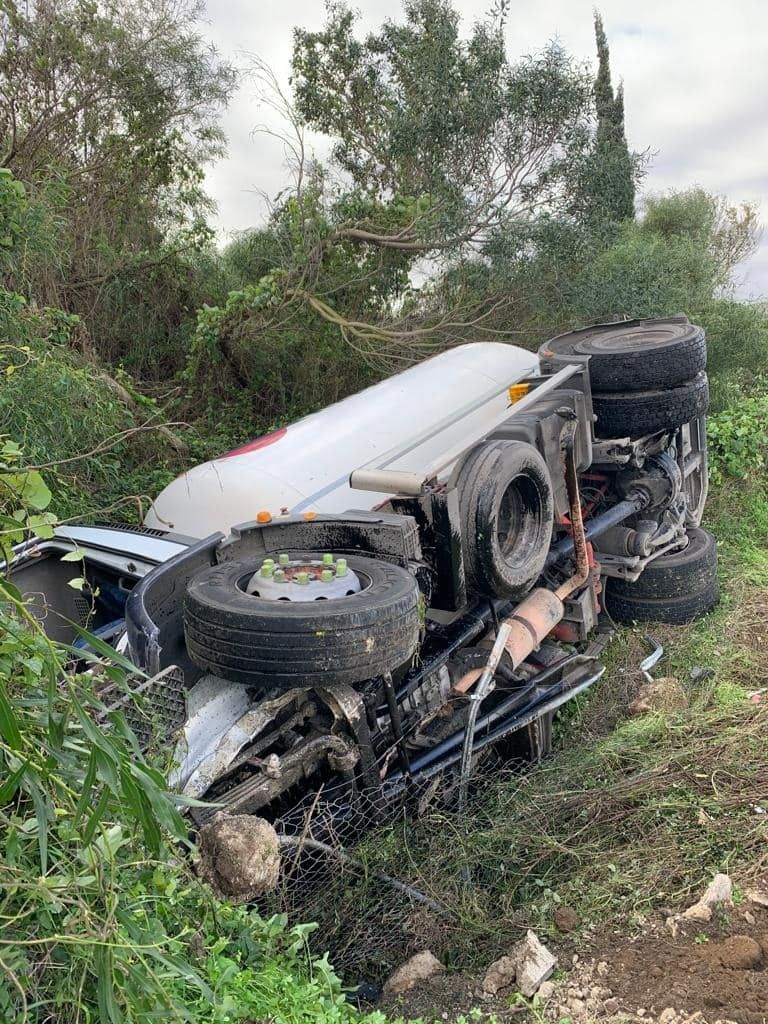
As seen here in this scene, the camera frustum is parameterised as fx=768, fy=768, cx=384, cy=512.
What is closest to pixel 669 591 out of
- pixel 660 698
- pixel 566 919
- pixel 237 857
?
pixel 660 698

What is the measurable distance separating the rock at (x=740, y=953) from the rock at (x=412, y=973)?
2.96 ft

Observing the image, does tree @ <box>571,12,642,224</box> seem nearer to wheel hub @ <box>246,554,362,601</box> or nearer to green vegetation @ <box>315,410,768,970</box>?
green vegetation @ <box>315,410,768,970</box>

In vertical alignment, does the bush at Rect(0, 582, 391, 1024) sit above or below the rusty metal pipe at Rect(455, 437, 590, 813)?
above

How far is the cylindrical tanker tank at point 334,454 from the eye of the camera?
450 centimetres

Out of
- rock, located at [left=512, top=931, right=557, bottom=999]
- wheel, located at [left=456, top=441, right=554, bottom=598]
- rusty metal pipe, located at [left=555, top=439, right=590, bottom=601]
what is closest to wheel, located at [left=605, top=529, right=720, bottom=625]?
rusty metal pipe, located at [left=555, top=439, right=590, bottom=601]

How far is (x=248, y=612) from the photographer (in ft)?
8.82

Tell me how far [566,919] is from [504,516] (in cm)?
194

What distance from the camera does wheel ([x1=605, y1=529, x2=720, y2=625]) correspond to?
559cm

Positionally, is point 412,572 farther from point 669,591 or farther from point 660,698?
point 669,591

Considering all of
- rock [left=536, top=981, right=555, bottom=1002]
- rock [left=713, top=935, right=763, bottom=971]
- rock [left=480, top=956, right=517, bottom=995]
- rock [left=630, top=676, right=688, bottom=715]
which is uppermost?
rock [left=713, top=935, right=763, bottom=971]

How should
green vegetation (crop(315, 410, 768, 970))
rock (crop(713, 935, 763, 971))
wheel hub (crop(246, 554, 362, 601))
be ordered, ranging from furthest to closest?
wheel hub (crop(246, 554, 362, 601))
green vegetation (crop(315, 410, 768, 970))
rock (crop(713, 935, 763, 971))

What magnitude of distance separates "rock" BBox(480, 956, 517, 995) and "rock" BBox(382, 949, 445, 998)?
24 centimetres

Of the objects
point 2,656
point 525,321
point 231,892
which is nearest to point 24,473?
point 2,656

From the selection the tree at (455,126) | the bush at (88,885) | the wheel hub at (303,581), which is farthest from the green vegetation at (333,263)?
the bush at (88,885)
